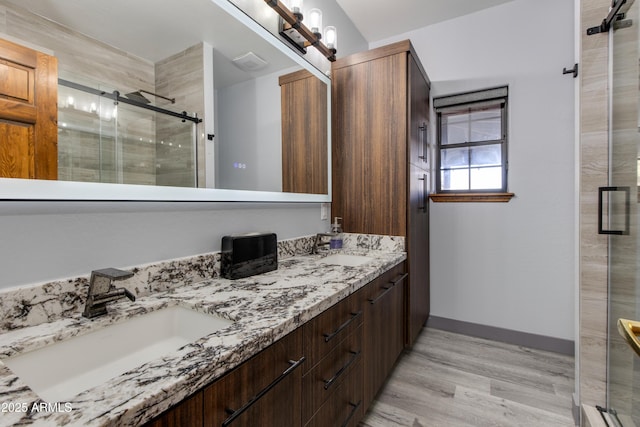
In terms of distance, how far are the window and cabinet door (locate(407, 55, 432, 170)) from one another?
23cm

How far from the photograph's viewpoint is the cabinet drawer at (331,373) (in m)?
1.03

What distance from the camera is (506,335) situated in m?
2.55

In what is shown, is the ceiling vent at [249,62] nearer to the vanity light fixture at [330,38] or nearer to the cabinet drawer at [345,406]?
the vanity light fixture at [330,38]

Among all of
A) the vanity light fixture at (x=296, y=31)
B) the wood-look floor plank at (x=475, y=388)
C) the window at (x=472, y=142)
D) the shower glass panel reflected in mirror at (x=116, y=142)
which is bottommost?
the wood-look floor plank at (x=475, y=388)

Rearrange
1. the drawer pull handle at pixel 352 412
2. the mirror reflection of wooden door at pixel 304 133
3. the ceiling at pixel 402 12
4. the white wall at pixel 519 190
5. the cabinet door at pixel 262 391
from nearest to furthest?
the cabinet door at pixel 262 391
the drawer pull handle at pixel 352 412
the mirror reflection of wooden door at pixel 304 133
the white wall at pixel 519 190
the ceiling at pixel 402 12

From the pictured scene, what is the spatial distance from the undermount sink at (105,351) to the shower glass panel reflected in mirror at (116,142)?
1.54 ft

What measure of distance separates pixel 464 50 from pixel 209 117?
97.9 inches

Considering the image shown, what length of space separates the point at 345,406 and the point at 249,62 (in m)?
1.75

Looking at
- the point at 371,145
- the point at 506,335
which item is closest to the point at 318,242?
the point at 371,145

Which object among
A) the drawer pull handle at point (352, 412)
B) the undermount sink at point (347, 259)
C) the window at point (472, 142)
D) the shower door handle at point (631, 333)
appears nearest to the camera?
the shower door handle at point (631, 333)

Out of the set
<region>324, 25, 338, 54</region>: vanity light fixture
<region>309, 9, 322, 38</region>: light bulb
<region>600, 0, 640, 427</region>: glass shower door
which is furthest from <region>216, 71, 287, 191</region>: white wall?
<region>600, 0, 640, 427</region>: glass shower door

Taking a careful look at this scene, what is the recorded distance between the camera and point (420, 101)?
2.44 metres

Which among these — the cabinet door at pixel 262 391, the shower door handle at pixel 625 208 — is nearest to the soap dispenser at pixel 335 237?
the cabinet door at pixel 262 391

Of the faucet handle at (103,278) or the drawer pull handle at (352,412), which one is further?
the drawer pull handle at (352,412)
